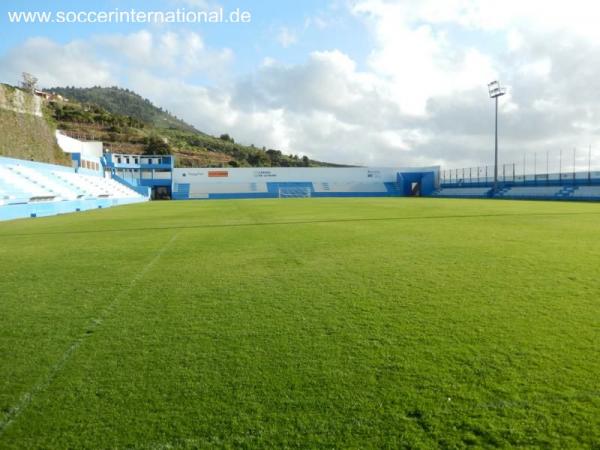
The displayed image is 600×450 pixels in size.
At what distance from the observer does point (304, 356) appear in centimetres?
299

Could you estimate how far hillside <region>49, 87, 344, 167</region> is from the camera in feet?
283

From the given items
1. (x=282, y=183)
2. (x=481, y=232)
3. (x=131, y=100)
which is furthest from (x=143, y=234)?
(x=131, y=100)

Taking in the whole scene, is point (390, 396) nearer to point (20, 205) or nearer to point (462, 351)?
point (462, 351)

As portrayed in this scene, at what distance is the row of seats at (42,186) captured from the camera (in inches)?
857

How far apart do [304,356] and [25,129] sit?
42.5m

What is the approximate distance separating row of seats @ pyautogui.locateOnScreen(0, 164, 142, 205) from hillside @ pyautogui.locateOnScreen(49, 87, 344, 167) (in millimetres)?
48981

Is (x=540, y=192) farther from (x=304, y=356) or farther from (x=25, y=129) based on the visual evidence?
(x=25, y=129)

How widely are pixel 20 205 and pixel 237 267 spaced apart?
18248 millimetres

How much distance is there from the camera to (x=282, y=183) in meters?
58.3

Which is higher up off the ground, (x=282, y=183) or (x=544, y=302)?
(x=282, y=183)

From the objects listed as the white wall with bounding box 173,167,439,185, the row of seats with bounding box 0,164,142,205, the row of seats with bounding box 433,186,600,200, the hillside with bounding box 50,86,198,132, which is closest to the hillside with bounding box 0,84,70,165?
the row of seats with bounding box 0,164,142,205

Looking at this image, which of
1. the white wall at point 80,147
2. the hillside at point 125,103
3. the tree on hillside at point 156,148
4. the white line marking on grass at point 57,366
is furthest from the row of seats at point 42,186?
the hillside at point 125,103

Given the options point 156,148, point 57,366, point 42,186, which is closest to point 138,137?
point 156,148

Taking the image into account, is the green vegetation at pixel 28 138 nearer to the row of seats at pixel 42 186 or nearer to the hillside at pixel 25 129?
the hillside at pixel 25 129
